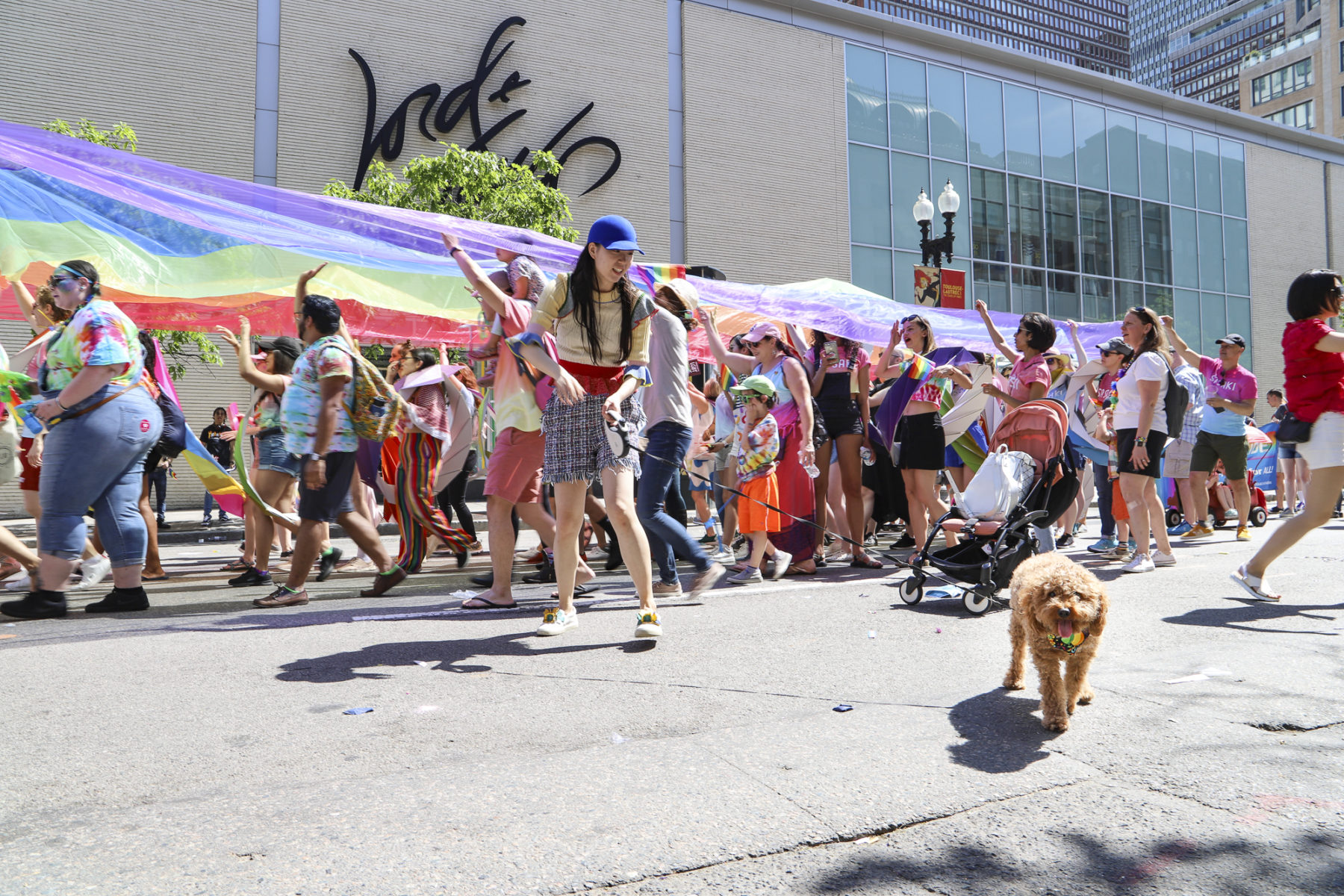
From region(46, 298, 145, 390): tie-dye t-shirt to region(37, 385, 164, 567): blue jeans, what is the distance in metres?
0.13

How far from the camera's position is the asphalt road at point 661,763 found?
7.47ft

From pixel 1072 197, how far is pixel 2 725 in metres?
32.9

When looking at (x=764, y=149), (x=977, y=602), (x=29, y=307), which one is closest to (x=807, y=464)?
(x=977, y=602)

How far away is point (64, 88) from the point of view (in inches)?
776

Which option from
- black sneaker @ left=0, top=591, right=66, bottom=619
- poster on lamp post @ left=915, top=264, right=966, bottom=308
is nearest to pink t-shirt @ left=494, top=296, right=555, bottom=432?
black sneaker @ left=0, top=591, right=66, bottom=619

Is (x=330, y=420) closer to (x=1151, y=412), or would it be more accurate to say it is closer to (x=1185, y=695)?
(x=1185, y=695)

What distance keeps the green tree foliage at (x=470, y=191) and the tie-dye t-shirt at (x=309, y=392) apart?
13.1 meters

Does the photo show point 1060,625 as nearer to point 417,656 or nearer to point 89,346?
point 417,656

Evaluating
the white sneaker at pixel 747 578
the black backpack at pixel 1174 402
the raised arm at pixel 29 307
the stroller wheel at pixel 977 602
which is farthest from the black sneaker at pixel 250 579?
the black backpack at pixel 1174 402

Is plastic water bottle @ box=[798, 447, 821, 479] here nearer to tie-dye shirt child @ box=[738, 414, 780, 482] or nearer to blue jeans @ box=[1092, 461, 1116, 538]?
tie-dye shirt child @ box=[738, 414, 780, 482]

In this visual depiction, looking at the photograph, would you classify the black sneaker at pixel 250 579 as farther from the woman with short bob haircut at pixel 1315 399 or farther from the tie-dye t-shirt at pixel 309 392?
the woman with short bob haircut at pixel 1315 399

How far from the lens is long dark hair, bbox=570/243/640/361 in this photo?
459cm

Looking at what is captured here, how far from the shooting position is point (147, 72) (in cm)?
2038

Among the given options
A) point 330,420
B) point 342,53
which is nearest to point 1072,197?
point 342,53
